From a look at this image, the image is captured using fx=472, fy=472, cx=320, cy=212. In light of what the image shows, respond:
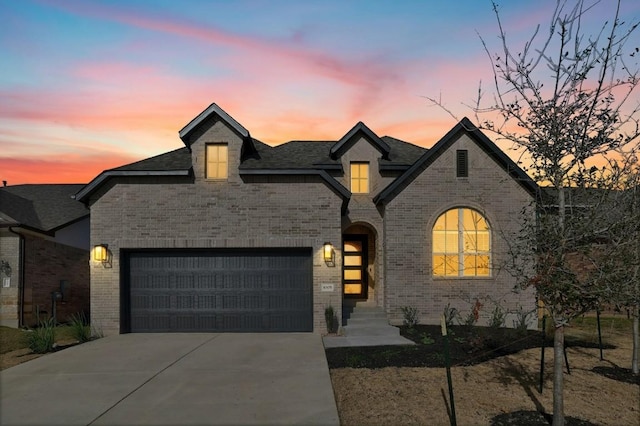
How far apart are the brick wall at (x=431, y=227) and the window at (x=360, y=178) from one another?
210 centimetres

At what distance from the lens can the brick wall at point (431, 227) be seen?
1517 cm

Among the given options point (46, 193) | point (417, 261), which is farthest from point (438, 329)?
point (46, 193)

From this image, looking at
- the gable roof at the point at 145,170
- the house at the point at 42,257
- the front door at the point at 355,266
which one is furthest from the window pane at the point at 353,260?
the house at the point at 42,257

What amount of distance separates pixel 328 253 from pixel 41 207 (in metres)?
14.3

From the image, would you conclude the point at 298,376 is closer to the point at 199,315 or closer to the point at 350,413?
the point at 350,413

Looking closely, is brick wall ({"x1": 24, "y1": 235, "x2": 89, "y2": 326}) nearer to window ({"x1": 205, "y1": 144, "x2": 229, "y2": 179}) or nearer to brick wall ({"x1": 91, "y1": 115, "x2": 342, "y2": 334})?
brick wall ({"x1": 91, "y1": 115, "x2": 342, "y2": 334})

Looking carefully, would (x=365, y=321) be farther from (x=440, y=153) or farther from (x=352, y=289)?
(x=440, y=153)

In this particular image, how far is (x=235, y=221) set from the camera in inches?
563

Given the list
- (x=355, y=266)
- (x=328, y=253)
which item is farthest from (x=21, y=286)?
(x=355, y=266)

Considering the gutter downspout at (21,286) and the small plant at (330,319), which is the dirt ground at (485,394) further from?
the gutter downspout at (21,286)

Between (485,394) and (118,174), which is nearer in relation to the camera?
(485,394)

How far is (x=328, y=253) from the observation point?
550 inches

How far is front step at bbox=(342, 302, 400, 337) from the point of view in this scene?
13.7 meters

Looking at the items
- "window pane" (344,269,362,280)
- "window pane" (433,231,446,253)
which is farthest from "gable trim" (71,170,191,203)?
"window pane" (433,231,446,253)
